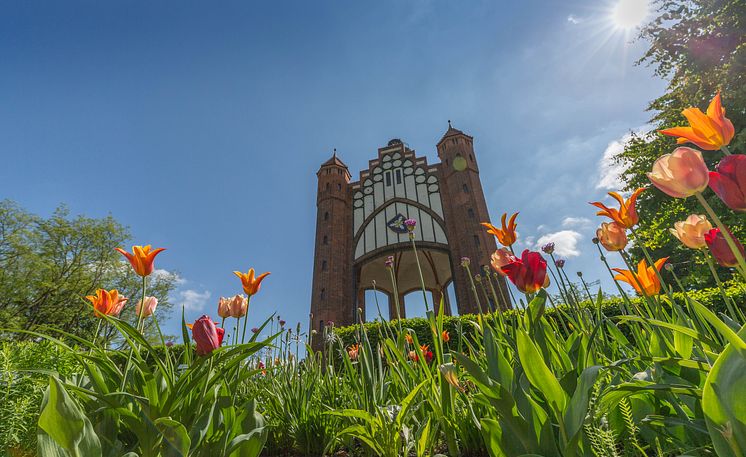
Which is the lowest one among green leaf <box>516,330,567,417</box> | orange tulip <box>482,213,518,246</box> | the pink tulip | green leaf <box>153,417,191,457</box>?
green leaf <box>153,417,191,457</box>

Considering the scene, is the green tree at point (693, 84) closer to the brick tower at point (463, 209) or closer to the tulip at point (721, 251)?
the brick tower at point (463, 209)

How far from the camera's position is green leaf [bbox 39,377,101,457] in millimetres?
930

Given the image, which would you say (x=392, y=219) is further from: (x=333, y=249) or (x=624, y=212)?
(x=624, y=212)

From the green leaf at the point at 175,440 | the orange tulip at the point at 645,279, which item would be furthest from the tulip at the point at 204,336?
the orange tulip at the point at 645,279

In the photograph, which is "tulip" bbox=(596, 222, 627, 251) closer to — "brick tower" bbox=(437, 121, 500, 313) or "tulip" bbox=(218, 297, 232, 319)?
"tulip" bbox=(218, 297, 232, 319)

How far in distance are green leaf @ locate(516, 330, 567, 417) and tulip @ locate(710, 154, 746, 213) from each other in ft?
2.12

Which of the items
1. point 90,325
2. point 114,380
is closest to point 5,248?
point 90,325

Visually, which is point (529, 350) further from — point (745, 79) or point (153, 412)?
point (745, 79)

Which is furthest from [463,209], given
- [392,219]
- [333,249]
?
[333,249]

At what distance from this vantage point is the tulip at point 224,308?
2213 millimetres

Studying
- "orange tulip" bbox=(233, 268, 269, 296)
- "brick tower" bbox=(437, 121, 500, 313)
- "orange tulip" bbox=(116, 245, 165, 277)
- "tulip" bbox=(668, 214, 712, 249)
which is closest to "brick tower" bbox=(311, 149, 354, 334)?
"brick tower" bbox=(437, 121, 500, 313)

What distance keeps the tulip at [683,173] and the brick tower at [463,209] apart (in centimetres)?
1142

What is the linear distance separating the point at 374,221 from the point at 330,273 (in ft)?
10.7

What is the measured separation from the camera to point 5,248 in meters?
14.4
